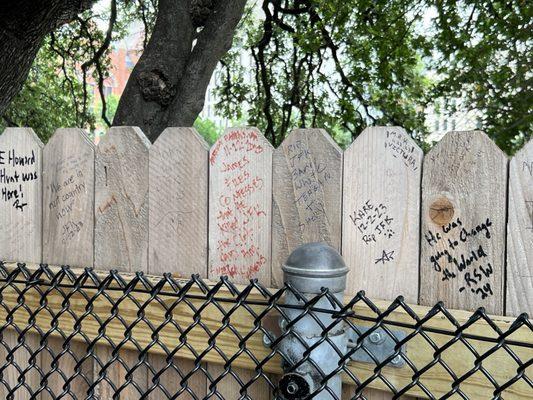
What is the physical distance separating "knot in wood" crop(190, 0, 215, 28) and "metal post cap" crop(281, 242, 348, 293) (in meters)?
3.87

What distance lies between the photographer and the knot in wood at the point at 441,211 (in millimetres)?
1419

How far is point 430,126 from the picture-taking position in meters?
8.36

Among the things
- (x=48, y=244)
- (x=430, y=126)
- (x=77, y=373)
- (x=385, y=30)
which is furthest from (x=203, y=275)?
(x=430, y=126)

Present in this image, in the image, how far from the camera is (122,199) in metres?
1.83

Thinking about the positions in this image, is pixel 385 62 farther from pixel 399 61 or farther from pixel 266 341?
pixel 266 341

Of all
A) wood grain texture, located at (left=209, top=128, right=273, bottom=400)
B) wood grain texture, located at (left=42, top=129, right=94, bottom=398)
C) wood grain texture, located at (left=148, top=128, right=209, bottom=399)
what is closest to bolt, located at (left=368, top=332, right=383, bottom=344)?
wood grain texture, located at (left=209, top=128, right=273, bottom=400)

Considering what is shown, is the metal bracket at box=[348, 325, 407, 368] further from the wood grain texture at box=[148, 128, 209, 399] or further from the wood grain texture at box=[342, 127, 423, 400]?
the wood grain texture at box=[148, 128, 209, 399]

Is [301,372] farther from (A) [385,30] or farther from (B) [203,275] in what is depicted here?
(A) [385,30]

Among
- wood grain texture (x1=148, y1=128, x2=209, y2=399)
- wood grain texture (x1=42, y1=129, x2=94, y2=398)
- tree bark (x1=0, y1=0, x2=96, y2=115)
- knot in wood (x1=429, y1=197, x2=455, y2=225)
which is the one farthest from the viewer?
tree bark (x1=0, y1=0, x2=96, y2=115)

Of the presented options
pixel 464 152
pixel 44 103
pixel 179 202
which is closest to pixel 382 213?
pixel 464 152

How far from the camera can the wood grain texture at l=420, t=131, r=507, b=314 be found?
1374 millimetres

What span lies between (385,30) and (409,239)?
5965 mm

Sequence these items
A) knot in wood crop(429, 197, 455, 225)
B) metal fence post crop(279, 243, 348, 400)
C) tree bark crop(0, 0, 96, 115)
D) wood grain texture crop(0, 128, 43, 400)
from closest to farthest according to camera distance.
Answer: metal fence post crop(279, 243, 348, 400)
knot in wood crop(429, 197, 455, 225)
wood grain texture crop(0, 128, 43, 400)
tree bark crop(0, 0, 96, 115)

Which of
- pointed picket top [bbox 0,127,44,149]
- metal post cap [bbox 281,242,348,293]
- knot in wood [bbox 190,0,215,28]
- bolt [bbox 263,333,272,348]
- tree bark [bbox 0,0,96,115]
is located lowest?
bolt [bbox 263,333,272,348]
